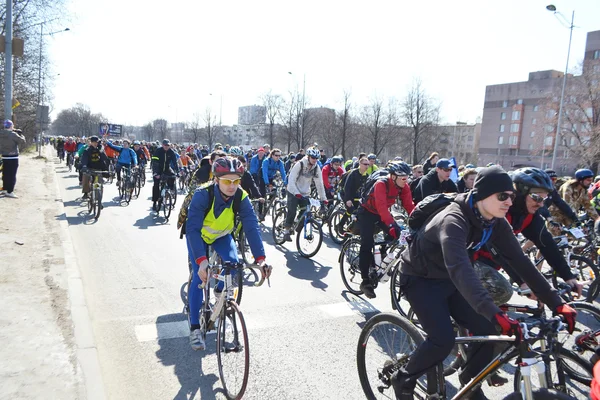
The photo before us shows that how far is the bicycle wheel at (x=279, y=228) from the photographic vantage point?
9.84 meters

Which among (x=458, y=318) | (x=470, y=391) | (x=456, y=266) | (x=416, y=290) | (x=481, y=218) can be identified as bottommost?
(x=470, y=391)

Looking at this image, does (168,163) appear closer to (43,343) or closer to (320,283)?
(320,283)

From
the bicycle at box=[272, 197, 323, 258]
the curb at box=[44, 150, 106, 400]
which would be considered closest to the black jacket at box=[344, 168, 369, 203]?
the bicycle at box=[272, 197, 323, 258]

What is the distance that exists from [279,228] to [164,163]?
4.56 metres

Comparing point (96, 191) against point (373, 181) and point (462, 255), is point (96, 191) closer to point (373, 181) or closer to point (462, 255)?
point (373, 181)

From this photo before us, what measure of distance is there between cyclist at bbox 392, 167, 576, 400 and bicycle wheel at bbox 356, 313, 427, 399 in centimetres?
16

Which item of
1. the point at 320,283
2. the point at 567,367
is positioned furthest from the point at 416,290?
the point at 320,283

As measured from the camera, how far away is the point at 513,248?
3.13 m

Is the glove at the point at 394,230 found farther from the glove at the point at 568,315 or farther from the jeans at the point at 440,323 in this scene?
the glove at the point at 568,315

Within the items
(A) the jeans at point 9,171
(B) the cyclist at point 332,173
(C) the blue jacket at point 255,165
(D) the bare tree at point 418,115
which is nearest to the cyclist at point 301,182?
(B) the cyclist at point 332,173

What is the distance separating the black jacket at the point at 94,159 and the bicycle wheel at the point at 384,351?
10506mm

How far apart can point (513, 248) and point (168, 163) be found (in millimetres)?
10880

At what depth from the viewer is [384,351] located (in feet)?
11.3

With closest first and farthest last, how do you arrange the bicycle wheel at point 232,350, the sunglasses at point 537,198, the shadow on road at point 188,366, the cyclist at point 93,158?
1. the bicycle wheel at point 232,350
2. the shadow on road at point 188,366
3. the sunglasses at point 537,198
4. the cyclist at point 93,158
